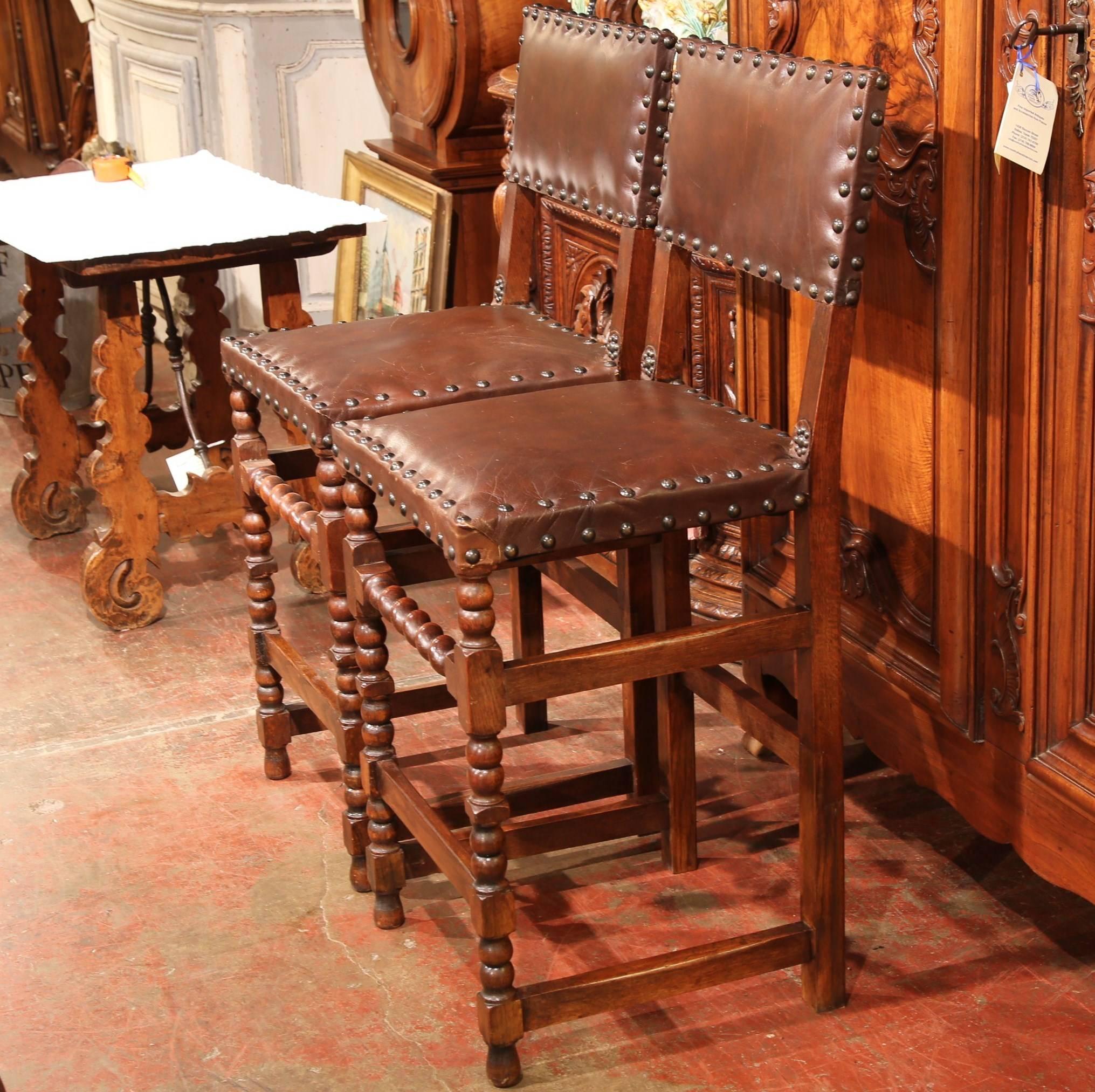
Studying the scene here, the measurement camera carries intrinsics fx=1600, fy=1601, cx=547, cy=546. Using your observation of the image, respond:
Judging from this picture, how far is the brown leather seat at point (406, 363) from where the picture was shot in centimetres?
240

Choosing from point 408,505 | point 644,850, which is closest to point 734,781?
point 644,850

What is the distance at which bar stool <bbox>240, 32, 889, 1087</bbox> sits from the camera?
1.95 meters

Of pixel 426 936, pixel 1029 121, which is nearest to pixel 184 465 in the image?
pixel 426 936

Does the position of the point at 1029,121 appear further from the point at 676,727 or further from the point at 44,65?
the point at 44,65

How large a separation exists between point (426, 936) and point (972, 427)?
1.11m

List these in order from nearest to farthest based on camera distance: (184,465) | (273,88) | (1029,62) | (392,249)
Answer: (1029,62) < (184,465) < (392,249) < (273,88)

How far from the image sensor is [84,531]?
426cm

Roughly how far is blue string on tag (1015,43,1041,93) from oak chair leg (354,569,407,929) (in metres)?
1.04

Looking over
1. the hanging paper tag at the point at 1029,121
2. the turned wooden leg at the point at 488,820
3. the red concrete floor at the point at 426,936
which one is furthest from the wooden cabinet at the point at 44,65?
the hanging paper tag at the point at 1029,121

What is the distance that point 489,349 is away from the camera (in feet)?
8.38

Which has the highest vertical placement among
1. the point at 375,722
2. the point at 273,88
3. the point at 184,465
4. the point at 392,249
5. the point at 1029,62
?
the point at 1029,62

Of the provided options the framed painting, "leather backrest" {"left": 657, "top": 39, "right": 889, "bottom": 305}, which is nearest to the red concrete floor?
"leather backrest" {"left": 657, "top": 39, "right": 889, "bottom": 305}

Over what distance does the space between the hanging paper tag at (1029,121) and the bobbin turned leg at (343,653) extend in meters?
1.00

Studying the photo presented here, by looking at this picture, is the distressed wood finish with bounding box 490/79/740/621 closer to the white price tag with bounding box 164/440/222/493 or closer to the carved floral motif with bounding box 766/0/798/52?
the carved floral motif with bounding box 766/0/798/52
